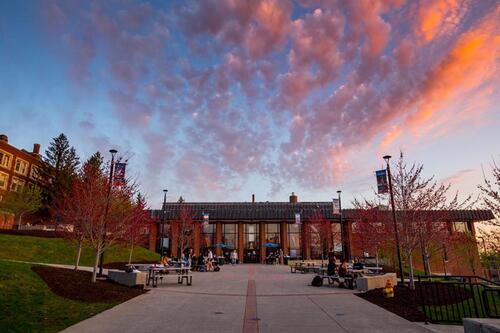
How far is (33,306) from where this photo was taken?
9773 mm

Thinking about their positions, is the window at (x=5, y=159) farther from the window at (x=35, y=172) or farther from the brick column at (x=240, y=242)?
the brick column at (x=240, y=242)

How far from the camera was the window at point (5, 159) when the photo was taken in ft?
175

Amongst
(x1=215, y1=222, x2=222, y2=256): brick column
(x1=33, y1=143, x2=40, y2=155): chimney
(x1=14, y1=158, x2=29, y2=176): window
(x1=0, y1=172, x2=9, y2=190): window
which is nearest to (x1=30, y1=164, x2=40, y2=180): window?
(x1=14, y1=158, x2=29, y2=176): window

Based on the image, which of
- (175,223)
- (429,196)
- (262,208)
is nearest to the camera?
(429,196)

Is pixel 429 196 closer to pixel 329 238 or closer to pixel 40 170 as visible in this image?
pixel 329 238

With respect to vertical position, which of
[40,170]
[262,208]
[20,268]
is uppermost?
[40,170]

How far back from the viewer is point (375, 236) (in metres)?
22.3

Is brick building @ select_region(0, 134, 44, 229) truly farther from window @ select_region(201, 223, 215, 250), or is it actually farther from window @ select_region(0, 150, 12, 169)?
window @ select_region(201, 223, 215, 250)

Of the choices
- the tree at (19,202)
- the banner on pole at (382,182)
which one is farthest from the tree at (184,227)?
the banner on pole at (382,182)

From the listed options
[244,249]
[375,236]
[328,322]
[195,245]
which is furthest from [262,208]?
[328,322]

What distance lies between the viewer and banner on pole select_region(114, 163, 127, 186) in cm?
1836

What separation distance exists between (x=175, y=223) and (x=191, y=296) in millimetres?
36003

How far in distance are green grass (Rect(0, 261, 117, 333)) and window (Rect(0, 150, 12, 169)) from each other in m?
49.6

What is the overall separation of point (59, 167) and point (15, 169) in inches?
252
